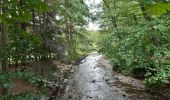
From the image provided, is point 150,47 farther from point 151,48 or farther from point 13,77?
point 13,77

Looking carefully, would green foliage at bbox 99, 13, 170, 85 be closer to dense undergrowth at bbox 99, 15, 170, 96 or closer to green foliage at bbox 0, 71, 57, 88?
dense undergrowth at bbox 99, 15, 170, 96

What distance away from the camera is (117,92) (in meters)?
13.7

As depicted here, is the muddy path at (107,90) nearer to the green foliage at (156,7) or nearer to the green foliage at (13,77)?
the green foliage at (13,77)

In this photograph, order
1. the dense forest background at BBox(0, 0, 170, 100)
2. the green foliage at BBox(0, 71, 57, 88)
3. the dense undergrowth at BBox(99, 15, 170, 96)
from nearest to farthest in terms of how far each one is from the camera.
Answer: the dense forest background at BBox(0, 0, 170, 100) → the green foliage at BBox(0, 71, 57, 88) → the dense undergrowth at BBox(99, 15, 170, 96)

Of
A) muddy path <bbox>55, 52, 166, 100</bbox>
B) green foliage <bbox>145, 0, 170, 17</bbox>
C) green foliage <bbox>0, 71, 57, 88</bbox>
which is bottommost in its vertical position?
muddy path <bbox>55, 52, 166, 100</bbox>

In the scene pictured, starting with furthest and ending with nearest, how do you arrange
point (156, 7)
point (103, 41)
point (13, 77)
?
point (103, 41) → point (13, 77) → point (156, 7)

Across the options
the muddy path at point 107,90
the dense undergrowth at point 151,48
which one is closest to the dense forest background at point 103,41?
the dense undergrowth at point 151,48

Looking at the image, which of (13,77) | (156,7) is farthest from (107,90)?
(156,7)

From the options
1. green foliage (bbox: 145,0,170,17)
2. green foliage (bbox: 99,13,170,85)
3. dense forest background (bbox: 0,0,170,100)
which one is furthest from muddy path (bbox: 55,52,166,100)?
green foliage (bbox: 145,0,170,17)

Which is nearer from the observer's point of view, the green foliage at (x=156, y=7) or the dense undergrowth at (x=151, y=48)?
the green foliage at (x=156, y=7)

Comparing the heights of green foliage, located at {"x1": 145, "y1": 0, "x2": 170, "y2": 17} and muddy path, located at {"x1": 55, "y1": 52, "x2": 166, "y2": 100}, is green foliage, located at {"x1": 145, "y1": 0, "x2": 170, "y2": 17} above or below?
above

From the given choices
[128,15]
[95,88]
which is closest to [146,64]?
[95,88]

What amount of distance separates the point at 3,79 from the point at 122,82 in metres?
13.7

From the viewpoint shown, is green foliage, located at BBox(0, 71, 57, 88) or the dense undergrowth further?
the dense undergrowth
